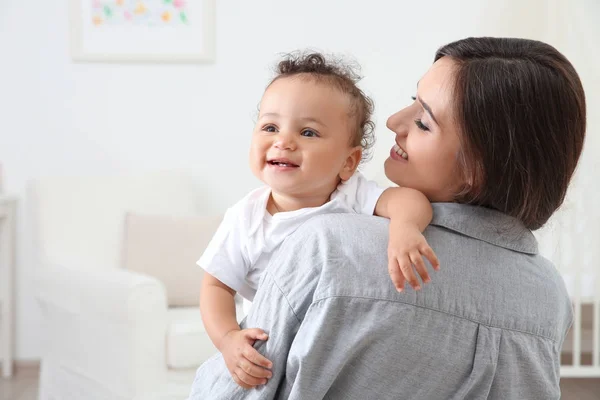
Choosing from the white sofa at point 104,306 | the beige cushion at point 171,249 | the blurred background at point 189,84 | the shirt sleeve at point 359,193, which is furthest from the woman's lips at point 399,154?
the blurred background at point 189,84

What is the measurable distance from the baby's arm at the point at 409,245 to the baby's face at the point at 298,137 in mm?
221

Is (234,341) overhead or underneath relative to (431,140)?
underneath

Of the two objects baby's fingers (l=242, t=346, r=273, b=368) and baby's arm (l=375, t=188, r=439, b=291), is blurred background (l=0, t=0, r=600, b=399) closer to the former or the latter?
baby's arm (l=375, t=188, r=439, b=291)

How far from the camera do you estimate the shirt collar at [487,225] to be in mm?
→ 894

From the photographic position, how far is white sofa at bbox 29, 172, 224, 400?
8.21 ft

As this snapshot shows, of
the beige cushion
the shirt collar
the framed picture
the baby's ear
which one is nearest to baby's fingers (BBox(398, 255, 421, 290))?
the shirt collar

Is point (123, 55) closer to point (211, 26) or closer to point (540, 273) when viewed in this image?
point (211, 26)

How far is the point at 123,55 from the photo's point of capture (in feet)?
12.1

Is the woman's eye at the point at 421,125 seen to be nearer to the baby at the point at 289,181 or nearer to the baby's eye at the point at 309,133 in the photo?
the baby at the point at 289,181

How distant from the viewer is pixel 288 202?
1196 millimetres

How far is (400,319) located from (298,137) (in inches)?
16.1

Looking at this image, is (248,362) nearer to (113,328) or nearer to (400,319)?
(400,319)

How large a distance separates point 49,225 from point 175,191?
24.3 inches

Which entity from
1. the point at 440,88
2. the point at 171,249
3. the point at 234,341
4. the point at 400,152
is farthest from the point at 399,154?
the point at 171,249
